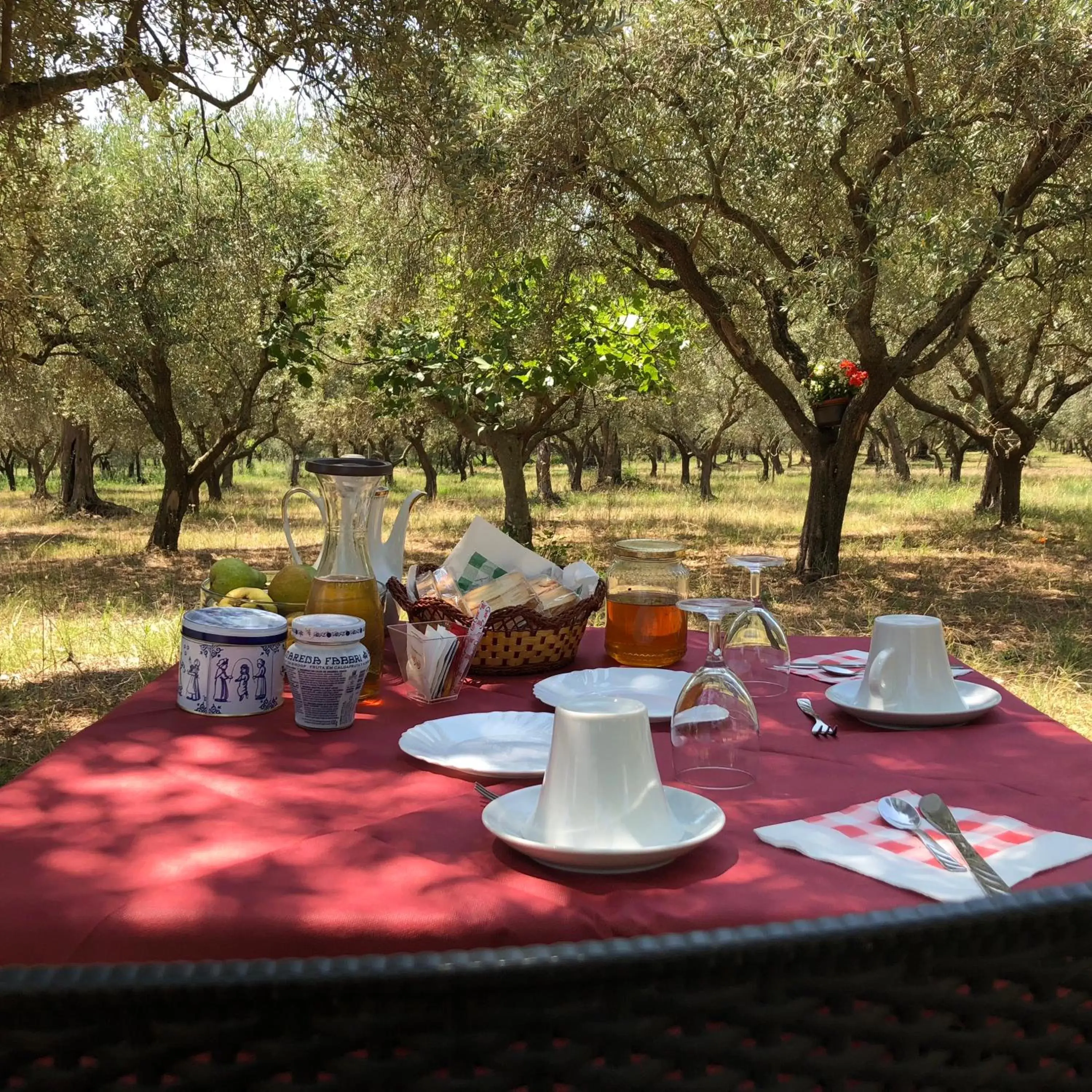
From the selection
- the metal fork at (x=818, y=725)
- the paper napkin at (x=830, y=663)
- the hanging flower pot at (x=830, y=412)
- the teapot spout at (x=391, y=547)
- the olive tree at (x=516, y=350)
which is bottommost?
the metal fork at (x=818, y=725)

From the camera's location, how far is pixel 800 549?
473 inches

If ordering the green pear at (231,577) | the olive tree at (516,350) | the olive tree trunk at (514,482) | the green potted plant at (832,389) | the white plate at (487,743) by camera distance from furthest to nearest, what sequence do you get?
the olive tree trunk at (514,482) < the green potted plant at (832,389) < the olive tree at (516,350) < the green pear at (231,577) < the white plate at (487,743)

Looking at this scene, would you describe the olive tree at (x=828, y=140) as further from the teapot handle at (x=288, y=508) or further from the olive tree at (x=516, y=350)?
the teapot handle at (x=288, y=508)

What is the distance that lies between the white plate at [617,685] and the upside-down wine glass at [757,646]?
0.14 m

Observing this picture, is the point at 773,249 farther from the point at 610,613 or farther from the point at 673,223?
the point at 610,613

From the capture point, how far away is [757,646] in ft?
8.61

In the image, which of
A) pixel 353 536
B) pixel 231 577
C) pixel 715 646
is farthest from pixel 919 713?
pixel 231 577

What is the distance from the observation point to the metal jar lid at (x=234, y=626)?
223 cm

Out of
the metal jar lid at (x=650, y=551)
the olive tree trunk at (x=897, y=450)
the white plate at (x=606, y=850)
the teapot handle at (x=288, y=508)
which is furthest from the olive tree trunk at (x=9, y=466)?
the white plate at (x=606, y=850)

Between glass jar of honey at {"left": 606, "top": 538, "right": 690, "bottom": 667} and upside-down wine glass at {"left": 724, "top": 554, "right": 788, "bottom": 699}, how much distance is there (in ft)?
0.54

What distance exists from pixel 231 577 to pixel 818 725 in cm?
166

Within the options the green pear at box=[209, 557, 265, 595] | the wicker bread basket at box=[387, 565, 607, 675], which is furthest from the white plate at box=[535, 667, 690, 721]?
the green pear at box=[209, 557, 265, 595]

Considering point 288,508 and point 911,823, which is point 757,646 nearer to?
point 911,823

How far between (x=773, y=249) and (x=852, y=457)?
2.79m
